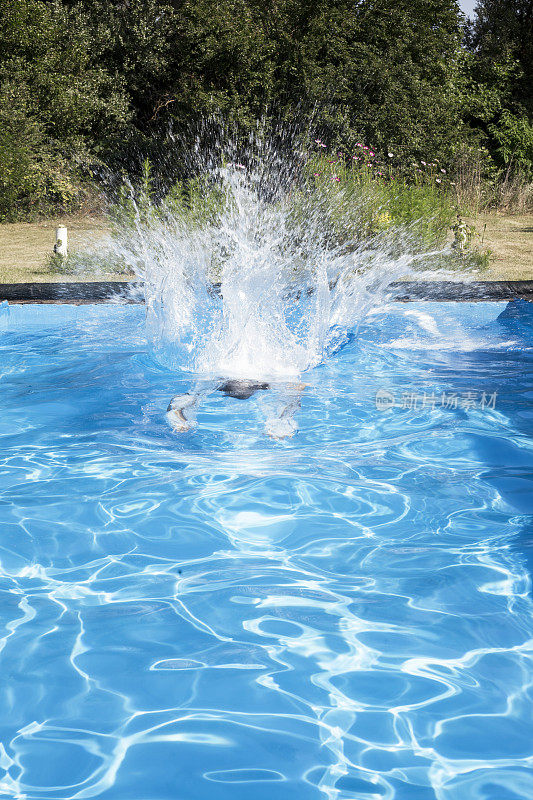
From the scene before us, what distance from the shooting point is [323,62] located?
15.7 meters

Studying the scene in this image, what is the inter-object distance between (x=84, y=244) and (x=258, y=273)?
5684 mm

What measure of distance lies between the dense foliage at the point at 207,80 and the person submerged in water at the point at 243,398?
10.5 metres

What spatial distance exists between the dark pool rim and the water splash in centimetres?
25

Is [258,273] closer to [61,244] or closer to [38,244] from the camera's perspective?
[61,244]

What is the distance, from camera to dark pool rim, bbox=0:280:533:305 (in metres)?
7.30

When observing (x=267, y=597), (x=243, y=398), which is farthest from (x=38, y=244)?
(x=267, y=597)

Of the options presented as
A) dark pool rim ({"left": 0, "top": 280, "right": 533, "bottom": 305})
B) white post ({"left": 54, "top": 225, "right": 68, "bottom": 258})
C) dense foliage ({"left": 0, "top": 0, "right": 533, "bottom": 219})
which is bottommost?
dark pool rim ({"left": 0, "top": 280, "right": 533, "bottom": 305})

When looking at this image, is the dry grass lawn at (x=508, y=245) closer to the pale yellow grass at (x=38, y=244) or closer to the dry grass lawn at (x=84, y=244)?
the dry grass lawn at (x=84, y=244)

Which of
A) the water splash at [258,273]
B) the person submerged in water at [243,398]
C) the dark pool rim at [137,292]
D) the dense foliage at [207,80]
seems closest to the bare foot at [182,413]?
the person submerged in water at [243,398]

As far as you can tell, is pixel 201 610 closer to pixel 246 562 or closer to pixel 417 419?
pixel 246 562

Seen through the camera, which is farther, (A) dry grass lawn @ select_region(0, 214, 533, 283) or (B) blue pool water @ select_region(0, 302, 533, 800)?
(A) dry grass lawn @ select_region(0, 214, 533, 283)

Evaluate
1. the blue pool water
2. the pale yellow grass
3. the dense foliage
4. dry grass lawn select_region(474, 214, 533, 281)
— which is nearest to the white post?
the pale yellow grass

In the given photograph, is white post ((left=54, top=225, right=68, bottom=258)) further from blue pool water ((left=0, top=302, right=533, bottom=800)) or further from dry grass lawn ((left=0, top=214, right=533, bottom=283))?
blue pool water ((left=0, top=302, right=533, bottom=800))

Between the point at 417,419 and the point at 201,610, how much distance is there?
2.40 meters
